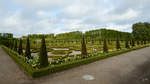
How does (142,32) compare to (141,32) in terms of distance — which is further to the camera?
(141,32)

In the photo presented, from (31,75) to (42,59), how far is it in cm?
116

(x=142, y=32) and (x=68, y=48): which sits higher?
(x=142, y=32)

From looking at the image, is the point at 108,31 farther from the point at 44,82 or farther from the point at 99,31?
the point at 44,82

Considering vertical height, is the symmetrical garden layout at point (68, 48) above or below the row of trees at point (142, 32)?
below

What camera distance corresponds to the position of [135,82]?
4086mm

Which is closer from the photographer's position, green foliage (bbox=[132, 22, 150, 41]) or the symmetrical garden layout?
the symmetrical garden layout

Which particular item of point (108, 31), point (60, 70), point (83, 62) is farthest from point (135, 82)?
point (108, 31)

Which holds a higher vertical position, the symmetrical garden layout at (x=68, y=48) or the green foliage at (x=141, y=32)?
the green foliage at (x=141, y=32)

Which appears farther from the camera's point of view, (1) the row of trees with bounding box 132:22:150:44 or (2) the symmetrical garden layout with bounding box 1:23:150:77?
(1) the row of trees with bounding box 132:22:150:44

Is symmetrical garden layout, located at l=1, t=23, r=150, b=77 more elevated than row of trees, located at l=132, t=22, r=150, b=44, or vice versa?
row of trees, located at l=132, t=22, r=150, b=44

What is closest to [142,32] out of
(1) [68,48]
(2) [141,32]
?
(2) [141,32]

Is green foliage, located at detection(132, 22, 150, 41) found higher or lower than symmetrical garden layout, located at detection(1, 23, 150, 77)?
higher

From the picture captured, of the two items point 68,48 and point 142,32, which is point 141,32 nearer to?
point 142,32

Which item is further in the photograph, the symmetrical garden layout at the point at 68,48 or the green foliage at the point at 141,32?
the green foliage at the point at 141,32
